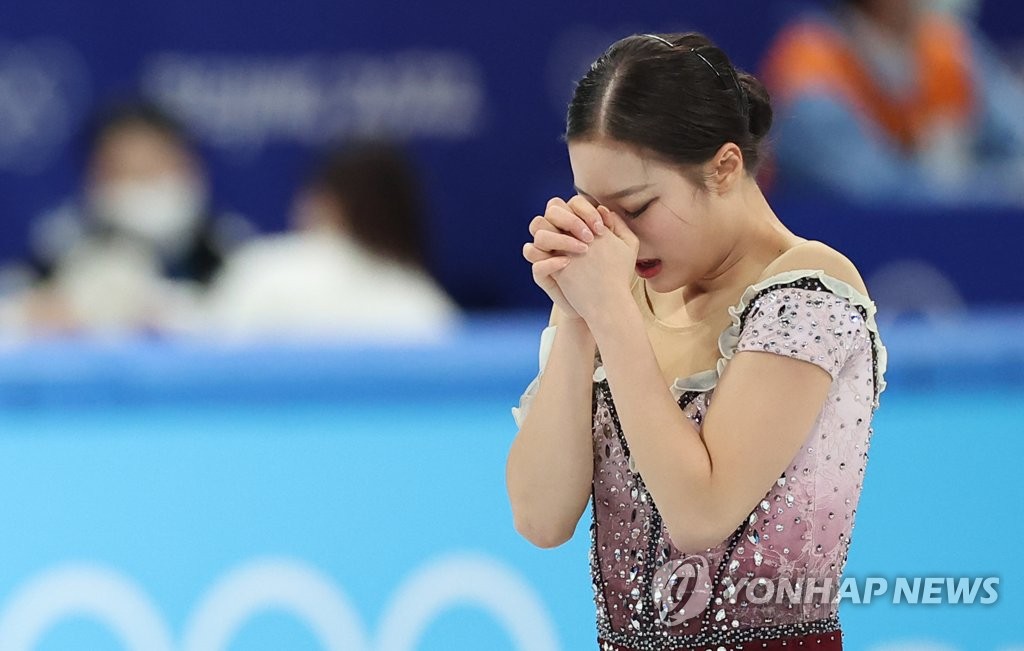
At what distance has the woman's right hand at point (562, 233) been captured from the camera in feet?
5.98

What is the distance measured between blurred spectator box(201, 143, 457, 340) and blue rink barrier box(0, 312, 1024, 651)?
1.31 m

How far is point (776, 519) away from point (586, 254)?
0.40 m

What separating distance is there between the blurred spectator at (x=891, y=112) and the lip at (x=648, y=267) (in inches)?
142

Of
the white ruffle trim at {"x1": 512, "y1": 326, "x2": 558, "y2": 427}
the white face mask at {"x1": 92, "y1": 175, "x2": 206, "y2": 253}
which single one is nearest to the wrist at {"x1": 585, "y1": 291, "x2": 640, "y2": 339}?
the white ruffle trim at {"x1": 512, "y1": 326, "x2": 558, "y2": 427}

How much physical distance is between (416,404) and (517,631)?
1.74 feet

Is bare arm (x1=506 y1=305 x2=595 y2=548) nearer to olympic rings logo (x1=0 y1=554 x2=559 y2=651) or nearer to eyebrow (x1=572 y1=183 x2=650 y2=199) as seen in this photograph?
eyebrow (x1=572 y1=183 x2=650 y2=199)

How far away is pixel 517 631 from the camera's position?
3.13 m

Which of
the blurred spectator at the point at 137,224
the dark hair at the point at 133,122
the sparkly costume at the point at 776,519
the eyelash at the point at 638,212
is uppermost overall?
the dark hair at the point at 133,122

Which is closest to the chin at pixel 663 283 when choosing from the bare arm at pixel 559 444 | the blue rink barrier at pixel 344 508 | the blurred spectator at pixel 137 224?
the bare arm at pixel 559 444

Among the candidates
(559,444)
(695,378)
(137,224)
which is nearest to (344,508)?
(559,444)

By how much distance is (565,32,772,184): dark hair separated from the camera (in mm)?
1831

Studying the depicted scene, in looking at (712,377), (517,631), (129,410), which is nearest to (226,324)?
(129,410)

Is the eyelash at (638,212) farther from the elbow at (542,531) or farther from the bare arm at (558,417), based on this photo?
the elbow at (542,531)

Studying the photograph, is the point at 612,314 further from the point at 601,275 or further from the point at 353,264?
the point at 353,264
